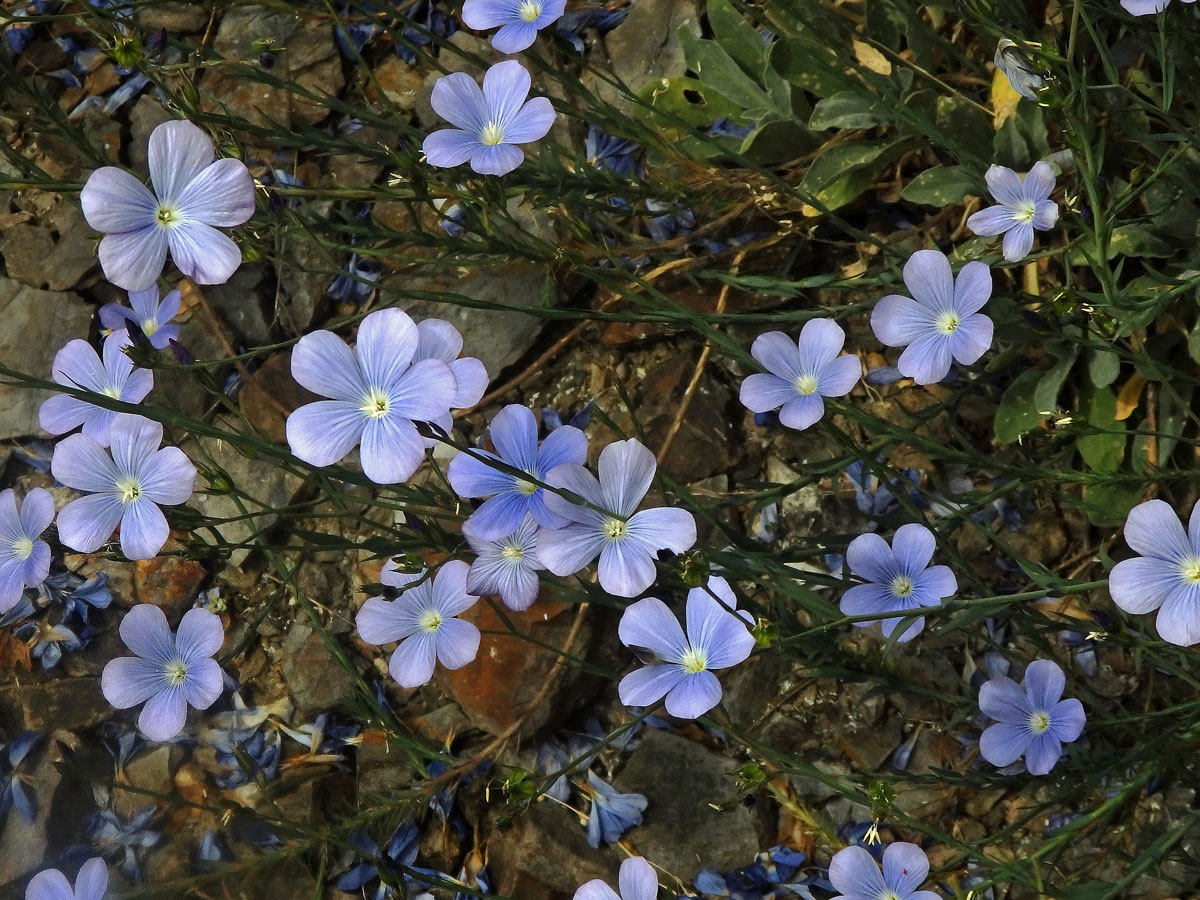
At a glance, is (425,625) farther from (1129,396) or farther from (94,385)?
(1129,396)

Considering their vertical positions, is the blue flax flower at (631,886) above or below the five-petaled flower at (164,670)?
below

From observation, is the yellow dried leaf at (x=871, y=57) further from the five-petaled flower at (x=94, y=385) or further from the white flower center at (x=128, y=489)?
the white flower center at (x=128, y=489)

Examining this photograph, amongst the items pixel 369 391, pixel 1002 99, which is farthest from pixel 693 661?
pixel 1002 99

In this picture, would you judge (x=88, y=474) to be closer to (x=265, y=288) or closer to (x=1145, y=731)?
(x=265, y=288)

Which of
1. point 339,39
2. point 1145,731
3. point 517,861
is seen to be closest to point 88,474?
point 517,861

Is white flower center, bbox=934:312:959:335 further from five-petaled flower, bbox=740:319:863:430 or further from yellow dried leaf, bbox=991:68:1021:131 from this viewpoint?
yellow dried leaf, bbox=991:68:1021:131

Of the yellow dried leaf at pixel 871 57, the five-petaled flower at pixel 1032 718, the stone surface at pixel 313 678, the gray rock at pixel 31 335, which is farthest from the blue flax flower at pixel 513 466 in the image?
the gray rock at pixel 31 335
